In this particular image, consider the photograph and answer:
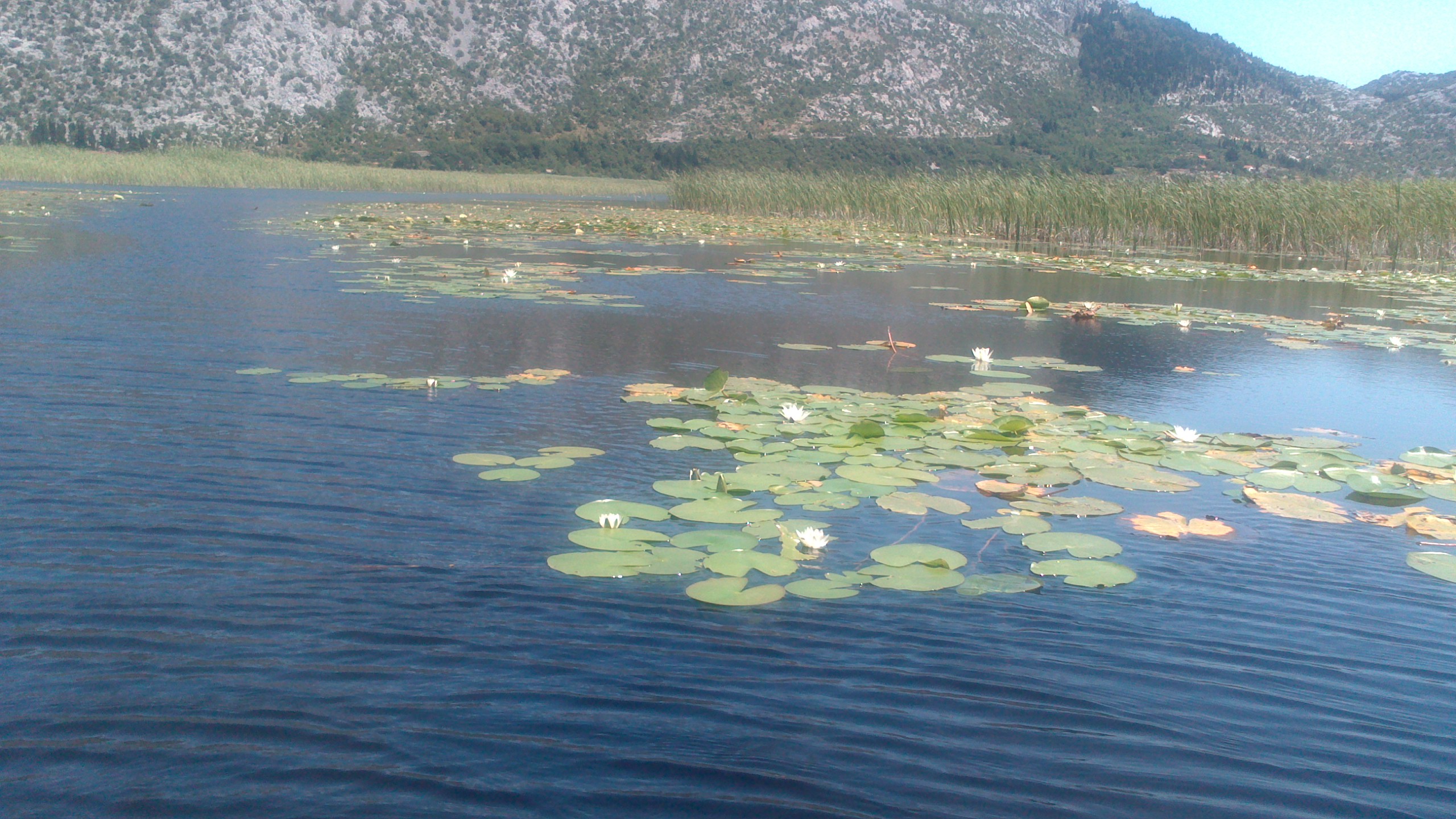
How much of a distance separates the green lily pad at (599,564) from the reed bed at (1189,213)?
59.0 feet

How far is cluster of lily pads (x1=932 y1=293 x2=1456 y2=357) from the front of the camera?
7766 mm

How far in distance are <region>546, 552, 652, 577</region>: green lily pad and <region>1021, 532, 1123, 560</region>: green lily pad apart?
3.85 feet

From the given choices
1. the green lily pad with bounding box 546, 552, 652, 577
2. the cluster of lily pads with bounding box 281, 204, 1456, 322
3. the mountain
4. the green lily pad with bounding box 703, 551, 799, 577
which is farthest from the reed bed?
the mountain

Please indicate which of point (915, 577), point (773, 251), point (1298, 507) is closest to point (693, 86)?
point (773, 251)

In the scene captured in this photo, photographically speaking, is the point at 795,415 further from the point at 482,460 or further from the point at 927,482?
the point at 482,460

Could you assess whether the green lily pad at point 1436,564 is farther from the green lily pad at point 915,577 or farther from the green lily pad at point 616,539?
the green lily pad at point 616,539

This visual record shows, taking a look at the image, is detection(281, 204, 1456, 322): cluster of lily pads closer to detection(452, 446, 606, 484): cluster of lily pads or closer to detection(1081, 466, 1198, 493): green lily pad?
detection(452, 446, 606, 484): cluster of lily pads

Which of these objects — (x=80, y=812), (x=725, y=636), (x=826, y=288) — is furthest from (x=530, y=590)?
(x=826, y=288)

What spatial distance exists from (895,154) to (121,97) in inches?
1728

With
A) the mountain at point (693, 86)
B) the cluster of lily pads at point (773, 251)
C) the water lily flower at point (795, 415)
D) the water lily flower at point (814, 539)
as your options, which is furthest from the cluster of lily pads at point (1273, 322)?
the mountain at point (693, 86)

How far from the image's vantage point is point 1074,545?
3043 millimetres

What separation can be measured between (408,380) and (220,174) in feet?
115

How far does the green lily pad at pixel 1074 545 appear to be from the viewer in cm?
300

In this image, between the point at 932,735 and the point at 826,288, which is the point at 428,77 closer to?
the point at 826,288
